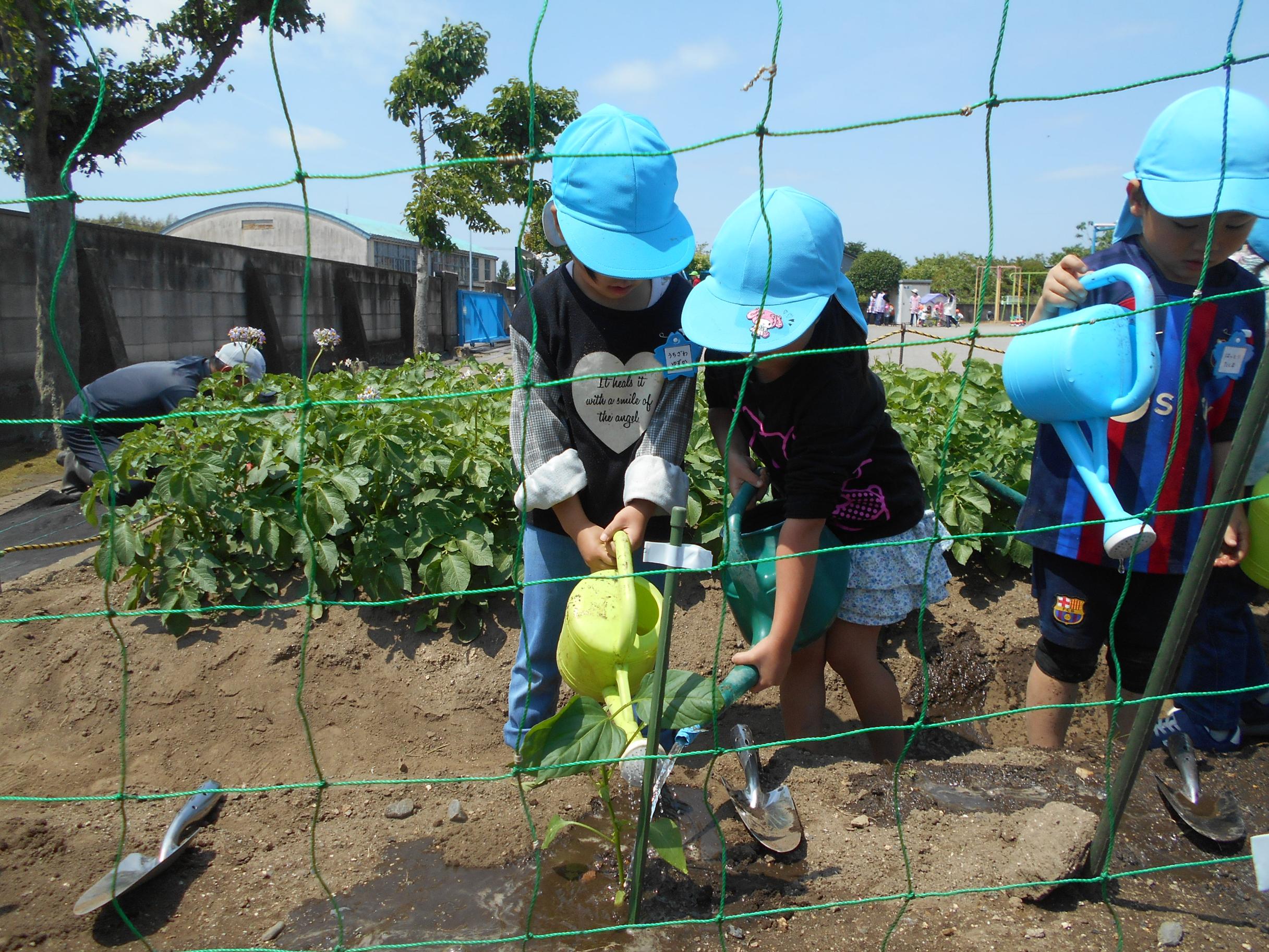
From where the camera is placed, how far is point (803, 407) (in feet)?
4.90

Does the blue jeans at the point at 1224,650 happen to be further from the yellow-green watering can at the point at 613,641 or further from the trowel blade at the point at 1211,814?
the yellow-green watering can at the point at 613,641

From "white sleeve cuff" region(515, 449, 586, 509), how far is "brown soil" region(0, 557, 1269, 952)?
1.83 ft

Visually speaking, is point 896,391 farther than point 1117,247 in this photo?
Yes

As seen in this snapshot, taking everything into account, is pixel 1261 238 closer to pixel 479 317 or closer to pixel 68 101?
pixel 68 101

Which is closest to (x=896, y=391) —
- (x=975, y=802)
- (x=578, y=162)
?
(x=975, y=802)

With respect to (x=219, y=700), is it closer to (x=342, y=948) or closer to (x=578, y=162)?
(x=342, y=948)

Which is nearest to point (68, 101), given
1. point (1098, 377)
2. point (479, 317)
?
point (1098, 377)

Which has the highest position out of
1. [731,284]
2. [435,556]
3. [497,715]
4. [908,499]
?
[731,284]

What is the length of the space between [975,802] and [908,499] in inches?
25.0

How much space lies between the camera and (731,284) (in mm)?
1456

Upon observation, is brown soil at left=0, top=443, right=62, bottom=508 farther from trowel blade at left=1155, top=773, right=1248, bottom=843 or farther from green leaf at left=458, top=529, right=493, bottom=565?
trowel blade at left=1155, top=773, right=1248, bottom=843

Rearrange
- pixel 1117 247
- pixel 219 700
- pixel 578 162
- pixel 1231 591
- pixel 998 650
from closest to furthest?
pixel 578 162 → pixel 1117 247 → pixel 1231 591 → pixel 219 700 → pixel 998 650

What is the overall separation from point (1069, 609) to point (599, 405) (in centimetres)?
105

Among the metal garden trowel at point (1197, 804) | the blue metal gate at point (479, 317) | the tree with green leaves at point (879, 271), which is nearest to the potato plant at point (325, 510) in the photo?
the metal garden trowel at point (1197, 804)
